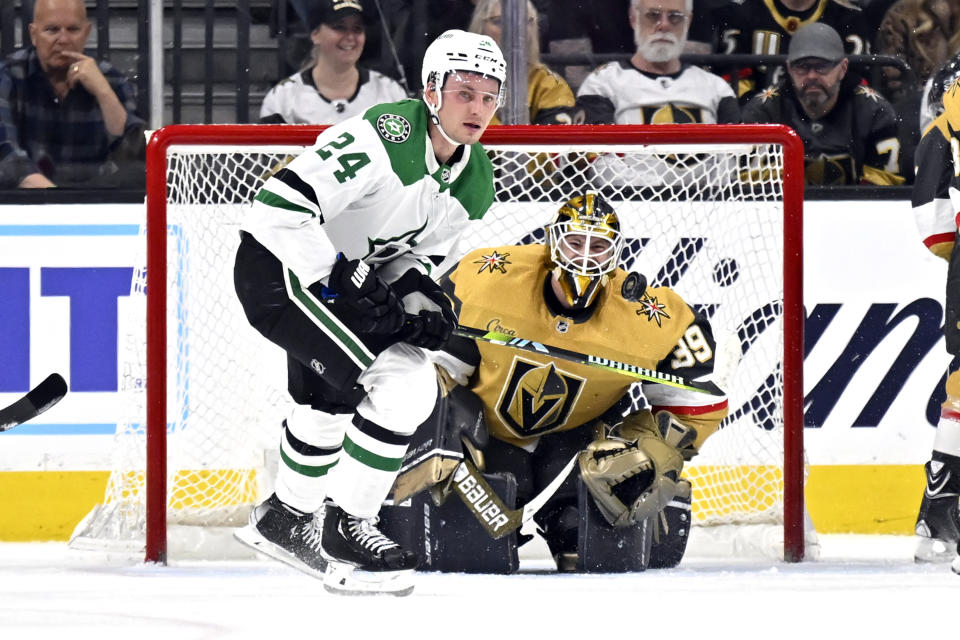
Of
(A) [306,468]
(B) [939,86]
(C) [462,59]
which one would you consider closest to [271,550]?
(A) [306,468]

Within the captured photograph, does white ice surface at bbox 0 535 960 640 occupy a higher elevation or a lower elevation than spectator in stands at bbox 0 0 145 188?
lower

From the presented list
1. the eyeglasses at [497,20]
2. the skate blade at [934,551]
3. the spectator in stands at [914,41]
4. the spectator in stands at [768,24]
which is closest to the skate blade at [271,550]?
the skate blade at [934,551]

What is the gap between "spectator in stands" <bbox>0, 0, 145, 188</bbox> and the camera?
367 cm

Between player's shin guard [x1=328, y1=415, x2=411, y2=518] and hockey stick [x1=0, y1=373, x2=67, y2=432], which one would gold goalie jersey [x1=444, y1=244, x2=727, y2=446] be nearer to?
player's shin guard [x1=328, y1=415, x2=411, y2=518]

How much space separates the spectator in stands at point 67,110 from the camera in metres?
3.67

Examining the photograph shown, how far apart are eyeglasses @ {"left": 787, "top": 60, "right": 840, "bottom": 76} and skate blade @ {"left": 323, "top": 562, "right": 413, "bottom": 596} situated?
188cm

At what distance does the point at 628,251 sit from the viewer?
11.7ft

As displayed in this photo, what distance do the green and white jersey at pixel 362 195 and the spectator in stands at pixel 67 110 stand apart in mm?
1234

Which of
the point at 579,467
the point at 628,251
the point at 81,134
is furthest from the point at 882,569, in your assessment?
the point at 81,134

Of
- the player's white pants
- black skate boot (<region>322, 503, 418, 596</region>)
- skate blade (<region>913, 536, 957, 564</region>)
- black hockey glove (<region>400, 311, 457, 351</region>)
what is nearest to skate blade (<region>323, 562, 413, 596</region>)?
black skate boot (<region>322, 503, 418, 596</region>)

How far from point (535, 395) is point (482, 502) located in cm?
27

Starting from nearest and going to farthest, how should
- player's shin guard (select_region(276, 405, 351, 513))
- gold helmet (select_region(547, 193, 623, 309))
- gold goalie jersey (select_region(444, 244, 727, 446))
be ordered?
player's shin guard (select_region(276, 405, 351, 513))
gold helmet (select_region(547, 193, 623, 309))
gold goalie jersey (select_region(444, 244, 727, 446))

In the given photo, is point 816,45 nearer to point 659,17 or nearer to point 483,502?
point 659,17

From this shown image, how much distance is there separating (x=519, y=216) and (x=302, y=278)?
45.9 inches
